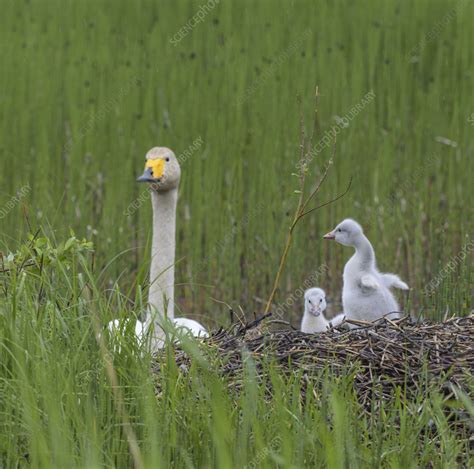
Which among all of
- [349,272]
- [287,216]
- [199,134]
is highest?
[199,134]

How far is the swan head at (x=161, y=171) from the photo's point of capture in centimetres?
734

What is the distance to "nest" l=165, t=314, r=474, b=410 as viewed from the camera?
4996 mm

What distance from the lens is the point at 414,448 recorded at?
4301 millimetres

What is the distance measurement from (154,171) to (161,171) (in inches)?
1.7

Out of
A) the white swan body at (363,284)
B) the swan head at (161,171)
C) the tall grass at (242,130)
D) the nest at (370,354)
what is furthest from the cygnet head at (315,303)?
the swan head at (161,171)

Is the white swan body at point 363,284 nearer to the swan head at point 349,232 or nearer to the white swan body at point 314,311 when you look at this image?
the swan head at point 349,232

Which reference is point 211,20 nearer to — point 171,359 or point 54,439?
point 171,359

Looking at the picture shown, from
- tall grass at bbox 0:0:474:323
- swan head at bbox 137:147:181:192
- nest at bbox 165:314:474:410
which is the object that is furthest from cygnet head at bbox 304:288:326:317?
tall grass at bbox 0:0:474:323

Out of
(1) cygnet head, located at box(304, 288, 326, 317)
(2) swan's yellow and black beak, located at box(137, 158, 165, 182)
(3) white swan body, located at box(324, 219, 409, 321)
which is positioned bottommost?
(1) cygnet head, located at box(304, 288, 326, 317)

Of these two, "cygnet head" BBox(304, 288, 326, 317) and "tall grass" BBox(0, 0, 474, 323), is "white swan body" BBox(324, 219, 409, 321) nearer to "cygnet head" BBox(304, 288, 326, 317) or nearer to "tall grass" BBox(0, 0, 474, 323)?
"cygnet head" BBox(304, 288, 326, 317)

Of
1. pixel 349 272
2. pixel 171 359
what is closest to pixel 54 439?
pixel 171 359

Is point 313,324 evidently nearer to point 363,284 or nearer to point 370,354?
point 363,284

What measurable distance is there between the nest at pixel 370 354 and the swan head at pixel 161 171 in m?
1.86

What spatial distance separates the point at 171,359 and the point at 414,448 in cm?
97
